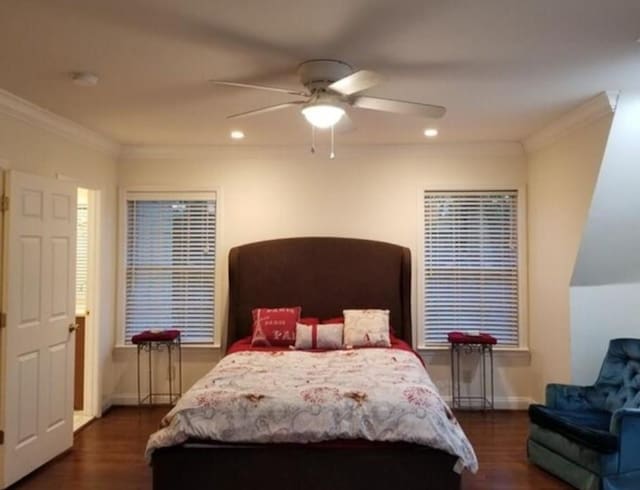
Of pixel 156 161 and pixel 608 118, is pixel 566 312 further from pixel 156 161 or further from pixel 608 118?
pixel 156 161

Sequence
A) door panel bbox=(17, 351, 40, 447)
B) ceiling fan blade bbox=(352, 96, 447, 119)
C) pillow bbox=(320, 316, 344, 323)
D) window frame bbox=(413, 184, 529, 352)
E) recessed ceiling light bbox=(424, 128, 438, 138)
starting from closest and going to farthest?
ceiling fan blade bbox=(352, 96, 447, 119)
door panel bbox=(17, 351, 40, 447)
recessed ceiling light bbox=(424, 128, 438, 138)
pillow bbox=(320, 316, 344, 323)
window frame bbox=(413, 184, 529, 352)

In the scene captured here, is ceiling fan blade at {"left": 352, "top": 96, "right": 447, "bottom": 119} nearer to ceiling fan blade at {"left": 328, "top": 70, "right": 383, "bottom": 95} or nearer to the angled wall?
ceiling fan blade at {"left": 328, "top": 70, "right": 383, "bottom": 95}

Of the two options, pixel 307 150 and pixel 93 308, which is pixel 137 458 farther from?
pixel 307 150

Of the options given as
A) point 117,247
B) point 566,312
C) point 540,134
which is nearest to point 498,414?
point 566,312

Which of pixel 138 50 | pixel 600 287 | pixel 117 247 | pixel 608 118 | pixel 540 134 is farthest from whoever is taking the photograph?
pixel 117 247

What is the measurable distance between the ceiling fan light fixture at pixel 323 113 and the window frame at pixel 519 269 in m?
2.54

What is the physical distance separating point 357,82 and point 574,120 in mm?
2431

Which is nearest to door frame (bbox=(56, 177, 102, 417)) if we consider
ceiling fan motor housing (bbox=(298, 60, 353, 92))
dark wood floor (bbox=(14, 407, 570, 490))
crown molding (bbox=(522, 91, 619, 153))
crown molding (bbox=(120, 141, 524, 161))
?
dark wood floor (bbox=(14, 407, 570, 490))

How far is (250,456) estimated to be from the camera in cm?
306

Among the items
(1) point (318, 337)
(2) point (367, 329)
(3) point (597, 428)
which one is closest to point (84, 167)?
→ (1) point (318, 337)

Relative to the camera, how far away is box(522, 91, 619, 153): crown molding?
3658mm

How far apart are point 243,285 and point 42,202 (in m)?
2.03

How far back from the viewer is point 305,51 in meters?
2.86

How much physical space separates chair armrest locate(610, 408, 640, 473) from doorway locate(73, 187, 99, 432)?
14.7ft
